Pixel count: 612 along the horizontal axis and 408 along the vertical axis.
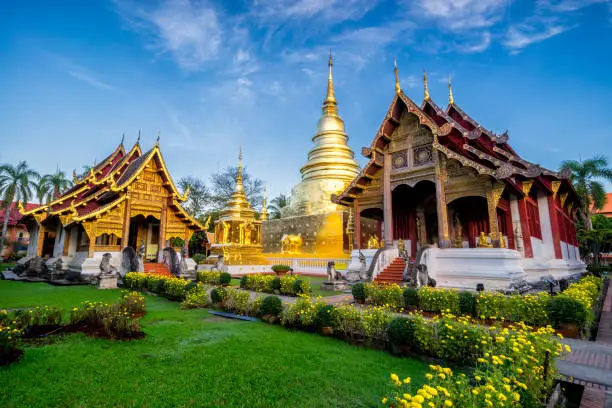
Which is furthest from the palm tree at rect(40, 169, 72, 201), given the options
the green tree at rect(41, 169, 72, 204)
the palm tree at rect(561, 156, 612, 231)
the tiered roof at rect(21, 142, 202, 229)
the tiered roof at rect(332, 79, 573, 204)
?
the palm tree at rect(561, 156, 612, 231)

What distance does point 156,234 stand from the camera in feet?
63.3

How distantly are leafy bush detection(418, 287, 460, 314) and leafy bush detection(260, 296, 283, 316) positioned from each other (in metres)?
3.64

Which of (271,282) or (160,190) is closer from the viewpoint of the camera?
(271,282)

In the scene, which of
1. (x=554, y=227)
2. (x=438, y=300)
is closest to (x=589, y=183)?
(x=554, y=227)

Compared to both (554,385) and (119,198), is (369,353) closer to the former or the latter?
(554,385)

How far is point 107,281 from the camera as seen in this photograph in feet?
42.5

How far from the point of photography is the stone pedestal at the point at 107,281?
12.8 meters

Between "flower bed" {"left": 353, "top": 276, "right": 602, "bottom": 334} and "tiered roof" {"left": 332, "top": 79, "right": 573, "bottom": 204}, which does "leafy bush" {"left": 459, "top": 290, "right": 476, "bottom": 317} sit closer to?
"flower bed" {"left": 353, "top": 276, "right": 602, "bottom": 334}

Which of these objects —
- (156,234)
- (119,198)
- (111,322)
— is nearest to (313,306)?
(111,322)

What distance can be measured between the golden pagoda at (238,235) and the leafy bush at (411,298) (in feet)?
49.1

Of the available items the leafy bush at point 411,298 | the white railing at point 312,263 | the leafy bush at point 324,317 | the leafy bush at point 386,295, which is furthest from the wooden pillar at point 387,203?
the leafy bush at point 324,317

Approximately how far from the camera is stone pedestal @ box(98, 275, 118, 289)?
12.8 metres

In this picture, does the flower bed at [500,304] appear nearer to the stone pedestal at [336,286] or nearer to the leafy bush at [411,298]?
the leafy bush at [411,298]

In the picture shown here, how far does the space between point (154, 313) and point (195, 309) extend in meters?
1.06
